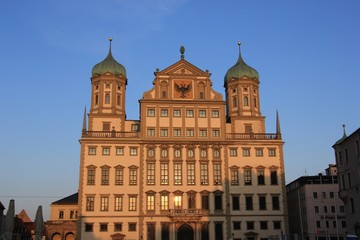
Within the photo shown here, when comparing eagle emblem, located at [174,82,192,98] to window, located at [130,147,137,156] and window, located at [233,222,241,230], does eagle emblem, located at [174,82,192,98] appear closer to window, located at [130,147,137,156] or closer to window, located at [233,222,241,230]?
window, located at [130,147,137,156]

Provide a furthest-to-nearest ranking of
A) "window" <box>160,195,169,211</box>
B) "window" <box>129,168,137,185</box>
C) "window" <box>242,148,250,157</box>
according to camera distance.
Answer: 1. "window" <box>242,148,250,157</box>
2. "window" <box>129,168,137,185</box>
3. "window" <box>160,195,169,211</box>

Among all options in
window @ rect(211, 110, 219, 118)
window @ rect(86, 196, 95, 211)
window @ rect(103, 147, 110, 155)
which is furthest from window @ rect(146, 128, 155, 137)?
window @ rect(86, 196, 95, 211)

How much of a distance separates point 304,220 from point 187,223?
25.3 metres

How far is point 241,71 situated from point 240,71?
0.17 meters

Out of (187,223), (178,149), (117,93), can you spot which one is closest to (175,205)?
(187,223)

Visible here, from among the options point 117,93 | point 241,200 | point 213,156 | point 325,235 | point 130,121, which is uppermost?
point 117,93

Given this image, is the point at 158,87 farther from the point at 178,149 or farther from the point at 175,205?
the point at 175,205

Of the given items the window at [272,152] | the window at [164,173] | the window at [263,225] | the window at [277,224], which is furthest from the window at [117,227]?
the window at [272,152]

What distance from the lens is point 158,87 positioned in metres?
70.9

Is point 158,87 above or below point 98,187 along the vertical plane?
above

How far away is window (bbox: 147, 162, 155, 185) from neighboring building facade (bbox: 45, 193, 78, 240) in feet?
65.2

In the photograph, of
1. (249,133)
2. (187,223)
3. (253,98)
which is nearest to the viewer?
(187,223)

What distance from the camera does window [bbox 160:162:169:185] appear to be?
219ft

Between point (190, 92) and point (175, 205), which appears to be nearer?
point (175, 205)
